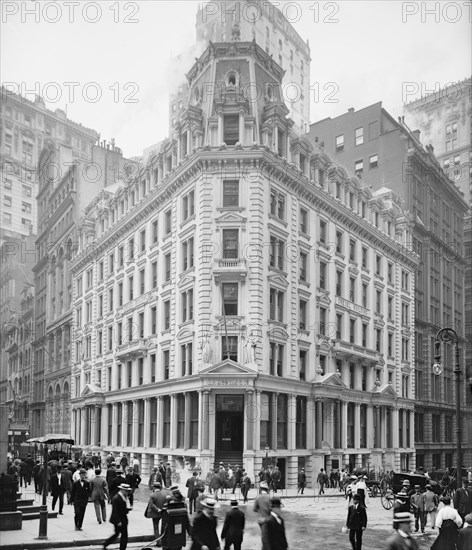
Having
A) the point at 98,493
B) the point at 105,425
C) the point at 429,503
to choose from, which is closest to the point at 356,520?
the point at 429,503

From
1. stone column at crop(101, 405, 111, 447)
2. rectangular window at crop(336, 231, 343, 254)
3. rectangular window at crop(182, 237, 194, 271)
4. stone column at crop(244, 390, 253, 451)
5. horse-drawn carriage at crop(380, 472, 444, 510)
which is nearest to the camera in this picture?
horse-drawn carriage at crop(380, 472, 444, 510)

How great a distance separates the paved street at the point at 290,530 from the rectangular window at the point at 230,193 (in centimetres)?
1988

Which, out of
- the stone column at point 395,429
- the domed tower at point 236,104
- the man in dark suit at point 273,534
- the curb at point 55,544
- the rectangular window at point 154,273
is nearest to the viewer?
the man in dark suit at point 273,534

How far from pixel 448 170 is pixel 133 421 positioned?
62.7 m

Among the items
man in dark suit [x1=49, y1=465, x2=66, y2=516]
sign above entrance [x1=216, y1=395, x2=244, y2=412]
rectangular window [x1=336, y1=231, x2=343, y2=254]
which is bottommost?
man in dark suit [x1=49, y1=465, x2=66, y2=516]

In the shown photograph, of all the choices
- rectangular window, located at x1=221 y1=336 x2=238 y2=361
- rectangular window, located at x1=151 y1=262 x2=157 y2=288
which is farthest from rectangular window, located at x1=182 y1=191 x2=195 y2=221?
rectangular window, located at x1=221 y1=336 x2=238 y2=361

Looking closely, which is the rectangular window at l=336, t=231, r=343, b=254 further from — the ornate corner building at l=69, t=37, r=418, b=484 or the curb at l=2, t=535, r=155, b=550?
the curb at l=2, t=535, r=155, b=550

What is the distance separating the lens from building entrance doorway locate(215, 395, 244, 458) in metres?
44.7

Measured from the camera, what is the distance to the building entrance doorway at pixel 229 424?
147 feet

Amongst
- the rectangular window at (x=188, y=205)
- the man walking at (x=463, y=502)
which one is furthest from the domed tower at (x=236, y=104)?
the man walking at (x=463, y=502)

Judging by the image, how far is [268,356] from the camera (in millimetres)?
46344

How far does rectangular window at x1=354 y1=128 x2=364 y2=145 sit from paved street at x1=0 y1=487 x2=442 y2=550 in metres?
50.8

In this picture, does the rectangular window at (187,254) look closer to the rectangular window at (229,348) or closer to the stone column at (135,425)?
the rectangular window at (229,348)

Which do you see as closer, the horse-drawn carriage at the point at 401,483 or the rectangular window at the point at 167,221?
the horse-drawn carriage at the point at 401,483
